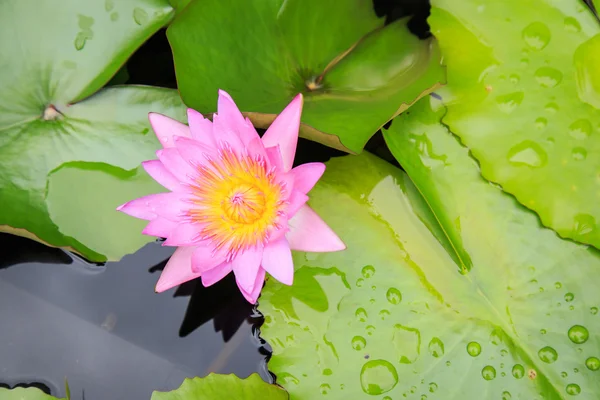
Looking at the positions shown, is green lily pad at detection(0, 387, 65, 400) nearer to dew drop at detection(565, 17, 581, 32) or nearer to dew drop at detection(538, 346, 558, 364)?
dew drop at detection(538, 346, 558, 364)

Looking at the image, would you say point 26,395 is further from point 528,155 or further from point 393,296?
point 528,155

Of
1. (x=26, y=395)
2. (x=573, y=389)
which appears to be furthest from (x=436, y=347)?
(x=26, y=395)

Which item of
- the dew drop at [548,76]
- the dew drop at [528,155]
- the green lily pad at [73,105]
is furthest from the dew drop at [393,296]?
the green lily pad at [73,105]

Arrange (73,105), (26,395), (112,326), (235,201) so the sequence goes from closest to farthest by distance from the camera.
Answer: (235,201) → (26,395) → (73,105) → (112,326)

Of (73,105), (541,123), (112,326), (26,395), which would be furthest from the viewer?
(112,326)

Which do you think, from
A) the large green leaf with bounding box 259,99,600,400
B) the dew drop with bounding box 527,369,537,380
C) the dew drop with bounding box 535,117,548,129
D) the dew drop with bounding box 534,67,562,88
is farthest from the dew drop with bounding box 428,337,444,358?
the dew drop with bounding box 534,67,562,88
